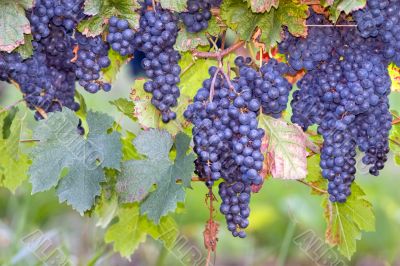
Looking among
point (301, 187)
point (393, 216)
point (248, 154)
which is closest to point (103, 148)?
point (248, 154)

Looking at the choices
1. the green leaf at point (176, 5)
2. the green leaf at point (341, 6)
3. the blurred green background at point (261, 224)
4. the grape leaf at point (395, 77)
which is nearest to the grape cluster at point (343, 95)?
the green leaf at point (341, 6)

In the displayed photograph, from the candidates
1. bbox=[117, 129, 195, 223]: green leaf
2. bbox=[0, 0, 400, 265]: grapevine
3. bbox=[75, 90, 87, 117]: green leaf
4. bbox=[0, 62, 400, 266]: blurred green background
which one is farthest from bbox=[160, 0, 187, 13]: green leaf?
bbox=[0, 62, 400, 266]: blurred green background

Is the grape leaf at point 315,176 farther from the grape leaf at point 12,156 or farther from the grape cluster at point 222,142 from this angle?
the grape leaf at point 12,156

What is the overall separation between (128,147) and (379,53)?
90 centimetres

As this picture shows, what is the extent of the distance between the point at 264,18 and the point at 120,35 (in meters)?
0.40

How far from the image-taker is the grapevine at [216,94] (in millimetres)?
2025

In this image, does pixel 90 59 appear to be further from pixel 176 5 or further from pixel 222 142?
pixel 222 142

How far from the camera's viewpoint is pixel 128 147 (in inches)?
101

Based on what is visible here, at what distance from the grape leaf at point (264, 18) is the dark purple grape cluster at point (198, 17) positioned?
6cm

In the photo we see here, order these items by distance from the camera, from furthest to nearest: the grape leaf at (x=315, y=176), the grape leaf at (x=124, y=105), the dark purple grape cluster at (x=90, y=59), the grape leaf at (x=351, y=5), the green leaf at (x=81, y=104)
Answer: the green leaf at (x=81, y=104) < the grape leaf at (x=315, y=176) < the grape leaf at (x=124, y=105) < the dark purple grape cluster at (x=90, y=59) < the grape leaf at (x=351, y=5)

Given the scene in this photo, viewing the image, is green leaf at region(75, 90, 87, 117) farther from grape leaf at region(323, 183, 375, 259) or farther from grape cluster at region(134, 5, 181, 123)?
grape leaf at region(323, 183, 375, 259)

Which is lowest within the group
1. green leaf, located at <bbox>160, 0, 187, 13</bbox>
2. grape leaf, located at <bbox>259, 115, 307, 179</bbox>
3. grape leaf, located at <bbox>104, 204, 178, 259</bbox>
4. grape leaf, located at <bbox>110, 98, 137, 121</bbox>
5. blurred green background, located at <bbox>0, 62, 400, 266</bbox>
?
blurred green background, located at <bbox>0, 62, 400, 266</bbox>

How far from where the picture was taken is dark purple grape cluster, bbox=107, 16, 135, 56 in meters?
2.04

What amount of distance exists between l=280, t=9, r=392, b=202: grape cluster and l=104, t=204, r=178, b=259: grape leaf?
2.40 feet
